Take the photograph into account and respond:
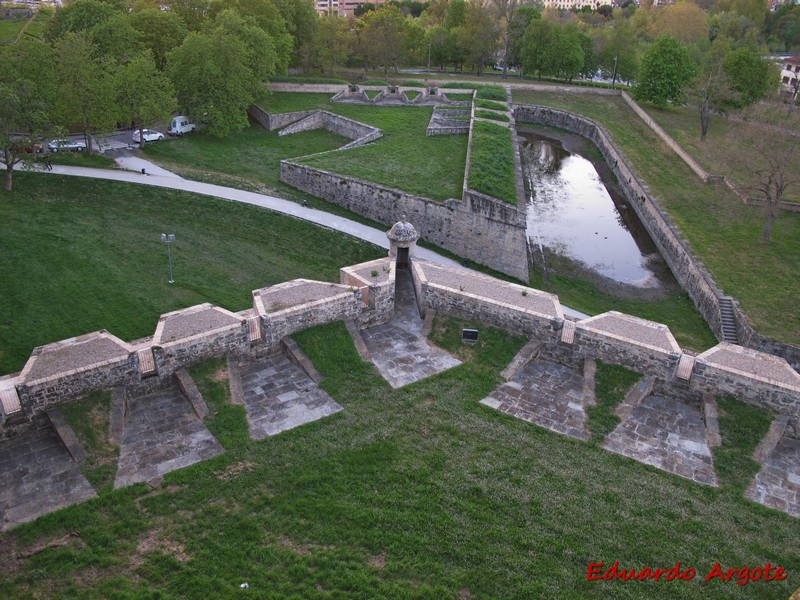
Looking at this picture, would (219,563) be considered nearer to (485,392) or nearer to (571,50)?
(485,392)

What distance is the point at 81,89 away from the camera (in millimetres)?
28094

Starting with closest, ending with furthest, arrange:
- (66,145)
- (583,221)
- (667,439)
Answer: (667,439) → (66,145) → (583,221)

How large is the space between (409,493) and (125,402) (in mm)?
6685

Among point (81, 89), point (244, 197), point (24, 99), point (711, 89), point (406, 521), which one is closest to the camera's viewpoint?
point (406, 521)

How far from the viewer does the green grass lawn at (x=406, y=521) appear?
9805 millimetres

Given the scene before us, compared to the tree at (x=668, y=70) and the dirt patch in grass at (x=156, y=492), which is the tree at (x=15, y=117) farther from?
the tree at (x=668, y=70)

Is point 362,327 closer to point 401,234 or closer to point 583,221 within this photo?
point 401,234

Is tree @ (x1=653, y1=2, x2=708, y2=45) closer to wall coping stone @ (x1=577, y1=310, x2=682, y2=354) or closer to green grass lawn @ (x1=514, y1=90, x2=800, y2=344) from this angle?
green grass lawn @ (x1=514, y1=90, x2=800, y2=344)

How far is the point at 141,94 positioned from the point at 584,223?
24.5 metres

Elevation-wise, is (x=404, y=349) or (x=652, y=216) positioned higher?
(x=652, y=216)

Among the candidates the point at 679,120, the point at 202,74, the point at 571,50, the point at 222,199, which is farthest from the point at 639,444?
the point at 571,50

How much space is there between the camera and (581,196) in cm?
3822

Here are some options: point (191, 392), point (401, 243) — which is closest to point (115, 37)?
point (401, 243)

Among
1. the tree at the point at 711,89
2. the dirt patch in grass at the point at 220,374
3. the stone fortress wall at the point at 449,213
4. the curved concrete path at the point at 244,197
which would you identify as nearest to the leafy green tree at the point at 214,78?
the stone fortress wall at the point at 449,213
